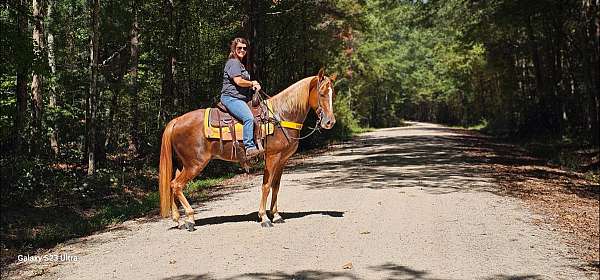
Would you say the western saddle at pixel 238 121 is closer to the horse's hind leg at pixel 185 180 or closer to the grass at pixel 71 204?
the horse's hind leg at pixel 185 180

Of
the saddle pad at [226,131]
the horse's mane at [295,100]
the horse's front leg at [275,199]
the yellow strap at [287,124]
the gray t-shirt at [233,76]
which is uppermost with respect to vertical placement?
the gray t-shirt at [233,76]

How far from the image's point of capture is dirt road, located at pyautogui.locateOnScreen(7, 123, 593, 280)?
600cm

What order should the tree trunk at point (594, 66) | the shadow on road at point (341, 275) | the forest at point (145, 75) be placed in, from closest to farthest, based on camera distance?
the shadow on road at point (341, 275)
the forest at point (145, 75)
the tree trunk at point (594, 66)

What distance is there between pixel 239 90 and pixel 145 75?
1276cm

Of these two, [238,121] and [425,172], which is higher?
[238,121]

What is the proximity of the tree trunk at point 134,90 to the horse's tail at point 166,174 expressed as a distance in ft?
32.1

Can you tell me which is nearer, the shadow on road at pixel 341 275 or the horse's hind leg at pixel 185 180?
the shadow on road at pixel 341 275

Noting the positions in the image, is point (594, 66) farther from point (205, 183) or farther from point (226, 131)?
point (226, 131)

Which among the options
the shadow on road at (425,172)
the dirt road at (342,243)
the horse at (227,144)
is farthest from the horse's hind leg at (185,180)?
the shadow on road at (425,172)

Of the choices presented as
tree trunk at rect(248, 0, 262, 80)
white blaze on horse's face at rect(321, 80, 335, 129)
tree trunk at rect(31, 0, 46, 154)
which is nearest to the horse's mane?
white blaze on horse's face at rect(321, 80, 335, 129)

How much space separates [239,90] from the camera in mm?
7996

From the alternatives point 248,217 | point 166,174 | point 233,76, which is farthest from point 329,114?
point 166,174

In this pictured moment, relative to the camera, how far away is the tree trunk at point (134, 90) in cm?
1738

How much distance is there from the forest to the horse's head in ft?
15.0
